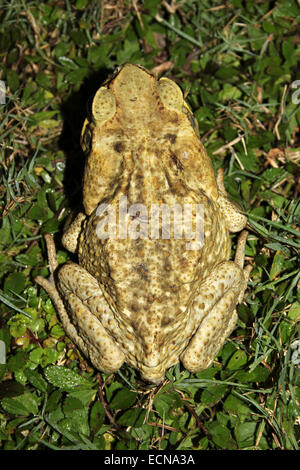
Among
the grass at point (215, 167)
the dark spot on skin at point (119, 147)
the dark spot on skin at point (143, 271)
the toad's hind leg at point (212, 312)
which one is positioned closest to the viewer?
the dark spot on skin at point (143, 271)

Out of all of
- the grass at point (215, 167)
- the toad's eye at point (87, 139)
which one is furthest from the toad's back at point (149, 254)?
the grass at point (215, 167)

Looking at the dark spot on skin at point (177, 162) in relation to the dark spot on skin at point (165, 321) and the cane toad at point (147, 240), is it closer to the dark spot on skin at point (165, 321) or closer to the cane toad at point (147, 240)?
the cane toad at point (147, 240)

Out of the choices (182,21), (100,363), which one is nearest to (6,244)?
(100,363)

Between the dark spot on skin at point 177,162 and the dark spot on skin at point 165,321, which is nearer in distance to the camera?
the dark spot on skin at point 165,321

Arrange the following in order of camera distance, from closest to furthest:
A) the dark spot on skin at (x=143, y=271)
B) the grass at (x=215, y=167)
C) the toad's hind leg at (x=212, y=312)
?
the dark spot on skin at (x=143, y=271) → the toad's hind leg at (x=212, y=312) → the grass at (x=215, y=167)

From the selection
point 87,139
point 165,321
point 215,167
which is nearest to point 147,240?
point 165,321

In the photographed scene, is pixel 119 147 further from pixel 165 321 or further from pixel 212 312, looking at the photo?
pixel 212 312

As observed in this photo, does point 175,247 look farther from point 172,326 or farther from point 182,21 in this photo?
point 182,21
